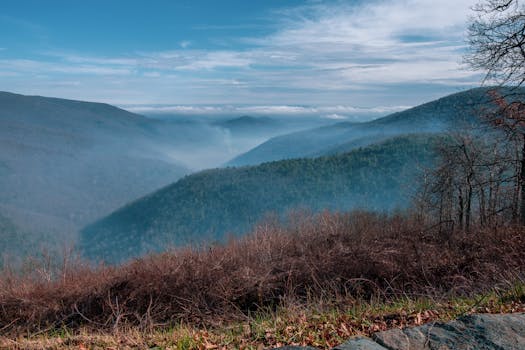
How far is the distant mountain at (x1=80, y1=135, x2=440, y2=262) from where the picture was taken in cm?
8162

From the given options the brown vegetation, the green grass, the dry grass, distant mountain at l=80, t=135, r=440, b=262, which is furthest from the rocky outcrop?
distant mountain at l=80, t=135, r=440, b=262

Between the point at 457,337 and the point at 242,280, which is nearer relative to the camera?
the point at 457,337

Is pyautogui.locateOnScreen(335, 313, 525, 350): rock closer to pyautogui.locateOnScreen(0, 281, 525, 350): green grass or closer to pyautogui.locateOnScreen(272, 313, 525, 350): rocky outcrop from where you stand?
pyautogui.locateOnScreen(272, 313, 525, 350): rocky outcrop

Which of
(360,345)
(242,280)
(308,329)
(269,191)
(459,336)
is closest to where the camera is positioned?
(360,345)

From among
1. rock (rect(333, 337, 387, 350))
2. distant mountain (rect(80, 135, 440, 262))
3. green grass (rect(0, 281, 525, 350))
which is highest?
rock (rect(333, 337, 387, 350))

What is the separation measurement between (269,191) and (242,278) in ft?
271

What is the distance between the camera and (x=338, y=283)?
378 inches

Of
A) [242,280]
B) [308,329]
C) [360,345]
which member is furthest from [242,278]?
[360,345]

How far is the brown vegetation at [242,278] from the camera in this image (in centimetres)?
887

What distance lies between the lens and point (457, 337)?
360cm

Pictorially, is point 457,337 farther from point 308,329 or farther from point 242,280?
point 242,280

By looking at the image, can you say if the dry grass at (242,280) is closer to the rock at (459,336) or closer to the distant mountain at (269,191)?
the rock at (459,336)

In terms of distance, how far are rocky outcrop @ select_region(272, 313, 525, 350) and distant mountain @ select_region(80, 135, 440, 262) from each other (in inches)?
2723

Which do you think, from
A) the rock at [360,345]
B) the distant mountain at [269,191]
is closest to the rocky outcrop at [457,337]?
the rock at [360,345]
